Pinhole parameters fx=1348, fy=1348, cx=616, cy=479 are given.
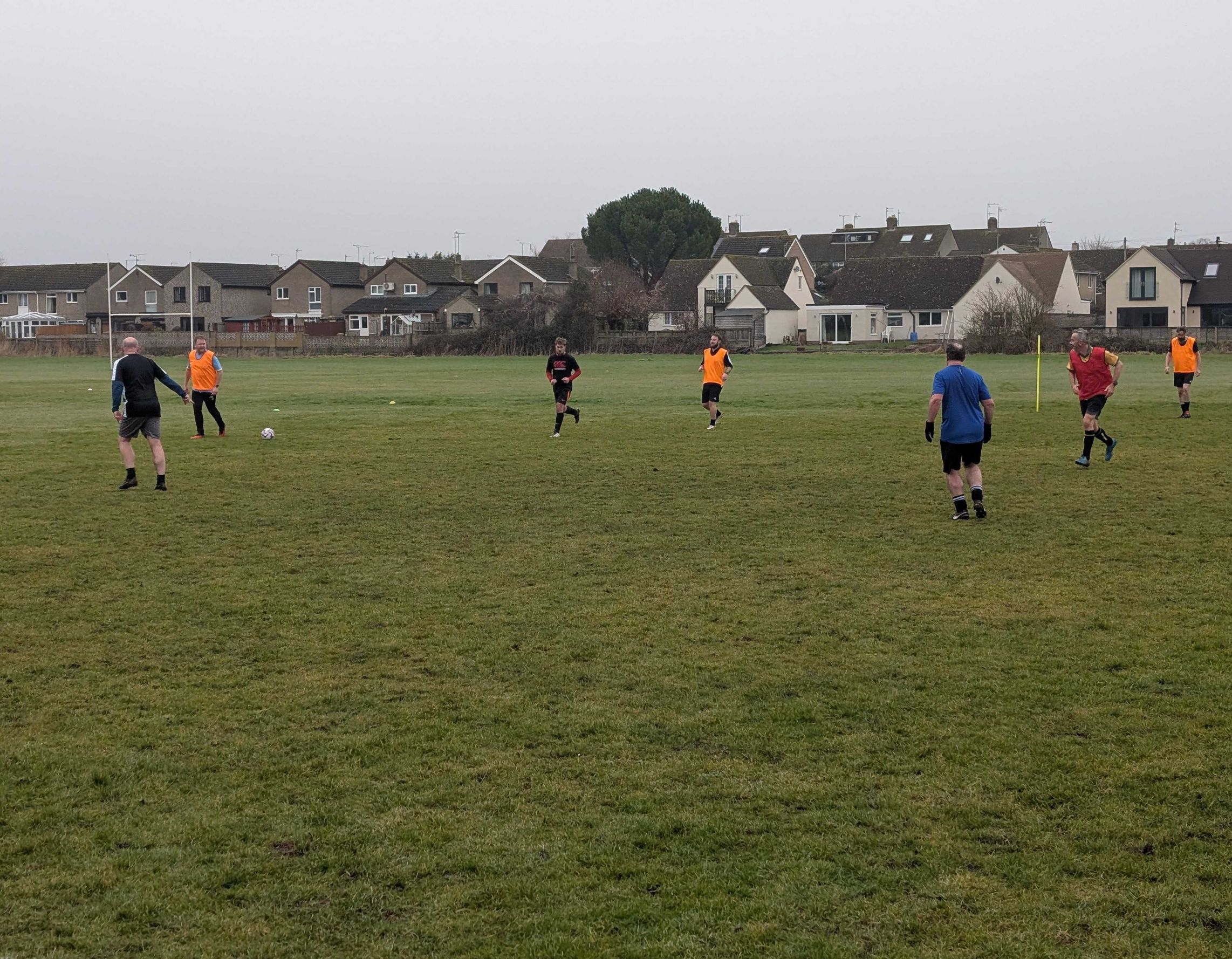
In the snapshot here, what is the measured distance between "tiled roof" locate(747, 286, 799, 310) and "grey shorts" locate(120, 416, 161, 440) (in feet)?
244

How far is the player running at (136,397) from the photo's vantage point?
1655 cm

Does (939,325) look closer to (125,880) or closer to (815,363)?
(815,363)

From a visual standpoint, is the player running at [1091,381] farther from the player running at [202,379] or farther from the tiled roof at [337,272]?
the tiled roof at [337,272]

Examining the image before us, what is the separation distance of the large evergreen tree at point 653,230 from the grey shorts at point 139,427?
94.2 m

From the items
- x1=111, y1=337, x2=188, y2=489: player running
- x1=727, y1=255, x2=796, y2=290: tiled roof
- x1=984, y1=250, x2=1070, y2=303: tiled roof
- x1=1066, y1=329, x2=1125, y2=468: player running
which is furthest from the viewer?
x1=727, y1=255, x2=796, y2=290: tiled roof

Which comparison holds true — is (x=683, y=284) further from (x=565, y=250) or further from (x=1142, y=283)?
(x=565, y=250)

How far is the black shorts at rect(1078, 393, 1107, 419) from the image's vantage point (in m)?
19.4

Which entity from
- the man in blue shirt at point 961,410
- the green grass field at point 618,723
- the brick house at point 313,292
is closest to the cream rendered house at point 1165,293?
the brick house at point 313,292

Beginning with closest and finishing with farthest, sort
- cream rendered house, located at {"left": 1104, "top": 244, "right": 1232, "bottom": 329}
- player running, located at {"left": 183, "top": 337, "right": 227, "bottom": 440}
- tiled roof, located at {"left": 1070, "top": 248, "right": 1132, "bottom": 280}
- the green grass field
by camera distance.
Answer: the green grass field < player running, located at {"left": 183, "top": 337, "right": 227, "bottom": 440} < cream rendered house, located at {"left": 1104, "top": 244, "right": 1232, "bottom": 329} < tiled roof, located at {"left": 1070, "top": 248, "right": 1132, "bottom": 280}

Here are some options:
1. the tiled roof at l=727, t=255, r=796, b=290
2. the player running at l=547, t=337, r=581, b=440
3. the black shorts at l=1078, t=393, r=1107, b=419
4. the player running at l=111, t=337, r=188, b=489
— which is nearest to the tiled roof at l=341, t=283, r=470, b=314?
the tiled roof at l=727, t=255, r=796, b=290

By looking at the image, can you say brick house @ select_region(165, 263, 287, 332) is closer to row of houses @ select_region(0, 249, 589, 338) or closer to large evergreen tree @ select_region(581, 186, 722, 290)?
row of houses @ select_region(0, 249, 589, 338)

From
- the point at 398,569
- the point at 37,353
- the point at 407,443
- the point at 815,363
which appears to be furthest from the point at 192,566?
the point at 37,353

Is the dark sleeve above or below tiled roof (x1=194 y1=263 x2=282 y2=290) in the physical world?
below

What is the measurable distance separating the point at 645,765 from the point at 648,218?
106299 mm
